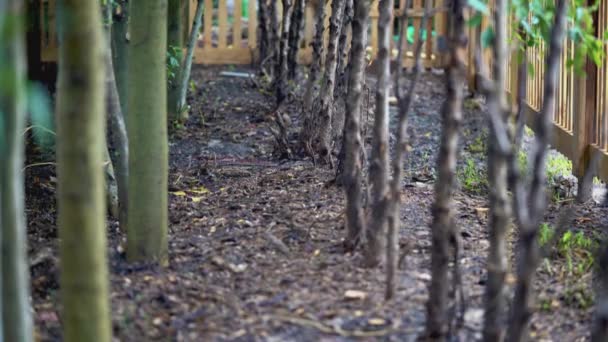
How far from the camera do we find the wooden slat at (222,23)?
14.1 m

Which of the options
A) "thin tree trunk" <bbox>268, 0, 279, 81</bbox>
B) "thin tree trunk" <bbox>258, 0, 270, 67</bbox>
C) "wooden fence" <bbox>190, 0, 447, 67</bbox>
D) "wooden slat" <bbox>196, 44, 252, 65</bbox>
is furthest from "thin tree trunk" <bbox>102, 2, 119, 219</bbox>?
"wooden slat" <bbox>196, 44, 252, 65</bbox>

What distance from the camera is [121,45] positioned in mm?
7703

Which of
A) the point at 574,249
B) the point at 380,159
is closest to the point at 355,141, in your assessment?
the point at 380,159

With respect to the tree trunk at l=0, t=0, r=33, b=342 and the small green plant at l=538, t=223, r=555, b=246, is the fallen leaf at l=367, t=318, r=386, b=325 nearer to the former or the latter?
the tree trunk at l=0, t=0, r=33, b=342

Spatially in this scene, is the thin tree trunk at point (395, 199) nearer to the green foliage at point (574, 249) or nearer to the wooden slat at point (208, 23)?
the green foliage at point (574, 249)

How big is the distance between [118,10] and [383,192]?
4.18 m

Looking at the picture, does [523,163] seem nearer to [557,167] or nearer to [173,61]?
[557,167]

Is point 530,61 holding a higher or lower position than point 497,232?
higher

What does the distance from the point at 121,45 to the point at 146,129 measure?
117 inches

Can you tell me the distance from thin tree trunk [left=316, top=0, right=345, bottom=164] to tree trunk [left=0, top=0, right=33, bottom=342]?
396 centimetres

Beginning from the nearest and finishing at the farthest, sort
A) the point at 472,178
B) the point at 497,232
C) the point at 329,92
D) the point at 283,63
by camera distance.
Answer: the point at 497,232, the point at 329,92, the point at 472,178, the point at 283,63

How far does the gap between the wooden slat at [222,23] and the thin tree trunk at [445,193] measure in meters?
10.4

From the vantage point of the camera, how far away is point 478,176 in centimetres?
774

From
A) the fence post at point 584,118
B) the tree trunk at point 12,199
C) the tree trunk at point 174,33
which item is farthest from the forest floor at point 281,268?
the tree trunk at point 174,33
